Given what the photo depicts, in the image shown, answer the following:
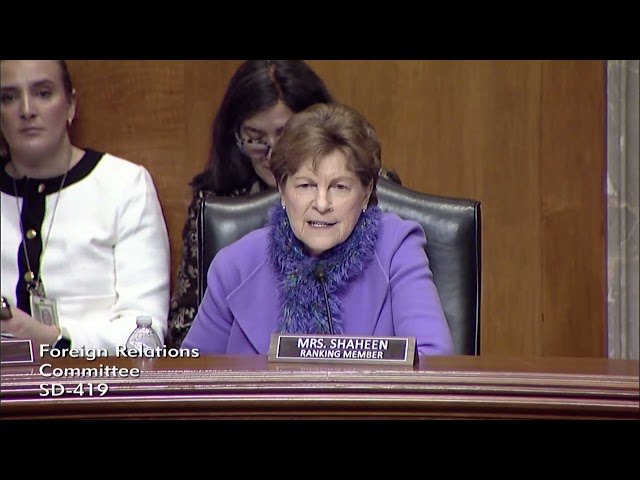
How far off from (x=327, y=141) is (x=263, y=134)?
0.76 m

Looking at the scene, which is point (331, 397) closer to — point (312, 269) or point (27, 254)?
point (312, 269)

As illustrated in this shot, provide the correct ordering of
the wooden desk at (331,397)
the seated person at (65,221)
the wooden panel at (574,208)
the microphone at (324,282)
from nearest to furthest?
the wooden desk at (331,397) → the microphone at (324,282) → the seated person at (65,221) → the wooden panel at (574,208)

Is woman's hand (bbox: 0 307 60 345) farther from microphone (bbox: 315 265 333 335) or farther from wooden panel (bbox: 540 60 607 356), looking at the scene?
wooden panel (bbox: 540 60 607 356)

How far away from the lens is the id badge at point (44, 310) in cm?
277

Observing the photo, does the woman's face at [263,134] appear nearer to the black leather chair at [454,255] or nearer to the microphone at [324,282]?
the black leather chair at [454,255]

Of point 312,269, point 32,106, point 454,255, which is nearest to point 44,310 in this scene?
point 32,106

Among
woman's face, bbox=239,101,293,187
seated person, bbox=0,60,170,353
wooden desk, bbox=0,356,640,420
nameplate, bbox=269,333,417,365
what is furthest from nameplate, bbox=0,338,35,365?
woman's face, bbox=239,101,293,187

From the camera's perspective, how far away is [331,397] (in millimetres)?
1496

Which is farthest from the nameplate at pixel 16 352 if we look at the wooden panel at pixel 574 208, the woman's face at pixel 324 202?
the wooden panel at pixel 574 208

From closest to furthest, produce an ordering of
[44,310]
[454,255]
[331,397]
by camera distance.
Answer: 1. [331,397]
2. [454,255]
3. [44,310]

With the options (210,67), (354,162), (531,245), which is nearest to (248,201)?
(354,162)

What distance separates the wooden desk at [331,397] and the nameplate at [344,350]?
138 mm

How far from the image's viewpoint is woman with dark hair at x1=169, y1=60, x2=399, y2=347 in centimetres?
298

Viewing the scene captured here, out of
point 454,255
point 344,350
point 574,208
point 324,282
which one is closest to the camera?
point 344,350
